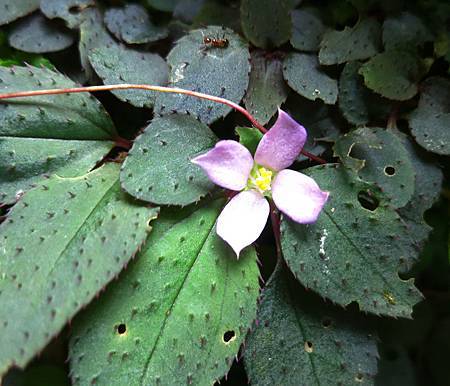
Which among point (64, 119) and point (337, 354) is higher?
point (64, 119)

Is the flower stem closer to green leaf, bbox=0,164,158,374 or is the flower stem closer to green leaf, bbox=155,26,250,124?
green leaf, bbox=155,26,250,124

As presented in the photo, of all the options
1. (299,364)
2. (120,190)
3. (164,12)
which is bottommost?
(299,364)

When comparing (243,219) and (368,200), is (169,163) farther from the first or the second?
(368,200)

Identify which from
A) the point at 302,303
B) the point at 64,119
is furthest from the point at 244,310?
the point at 64,119

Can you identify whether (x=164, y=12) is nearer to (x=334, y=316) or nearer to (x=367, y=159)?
(x=367, y=159)

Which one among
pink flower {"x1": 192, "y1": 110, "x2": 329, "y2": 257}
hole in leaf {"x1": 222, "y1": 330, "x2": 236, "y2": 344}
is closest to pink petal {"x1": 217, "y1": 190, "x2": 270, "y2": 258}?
pink flower {"x1": 192, "y1": 110, "x2": 329, "y2": 257}

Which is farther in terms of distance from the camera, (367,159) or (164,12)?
(164,12)

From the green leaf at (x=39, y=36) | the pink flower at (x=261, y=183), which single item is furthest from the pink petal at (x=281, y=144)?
the green leaf at (x=39, y=36)
